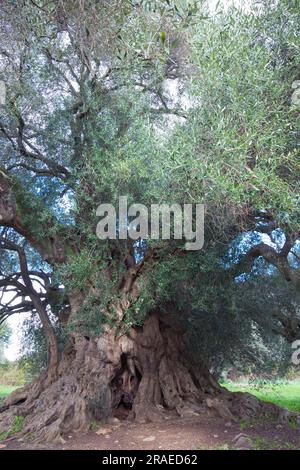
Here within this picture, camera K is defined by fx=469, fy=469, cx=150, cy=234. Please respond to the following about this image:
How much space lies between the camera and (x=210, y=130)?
625 centimetres

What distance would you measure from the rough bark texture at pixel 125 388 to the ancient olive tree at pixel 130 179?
0.03 m

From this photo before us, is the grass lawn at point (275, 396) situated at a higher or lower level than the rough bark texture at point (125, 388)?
lower

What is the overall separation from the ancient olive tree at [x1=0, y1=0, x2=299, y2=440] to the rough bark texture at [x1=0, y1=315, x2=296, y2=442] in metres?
0.03

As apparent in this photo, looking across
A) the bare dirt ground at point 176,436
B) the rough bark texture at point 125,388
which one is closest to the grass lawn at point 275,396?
the rough bark texture at point 125,388

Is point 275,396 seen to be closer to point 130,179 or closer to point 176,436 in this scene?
point 176,436

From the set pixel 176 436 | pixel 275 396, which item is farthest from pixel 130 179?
pixel 275 396

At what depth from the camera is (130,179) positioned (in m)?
7.55

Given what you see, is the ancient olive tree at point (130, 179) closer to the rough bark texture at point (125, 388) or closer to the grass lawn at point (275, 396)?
the rough bark texture at point (125, 388)

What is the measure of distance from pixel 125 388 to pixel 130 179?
4306 millimetres

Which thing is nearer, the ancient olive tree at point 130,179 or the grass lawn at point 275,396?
the ancient olive tree at point 130,179

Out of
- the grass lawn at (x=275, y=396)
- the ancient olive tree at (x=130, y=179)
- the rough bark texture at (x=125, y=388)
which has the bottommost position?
the grass lawn at (x=275, y=396)

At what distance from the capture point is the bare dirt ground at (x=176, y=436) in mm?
7031

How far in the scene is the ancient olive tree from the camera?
588 centimetres
